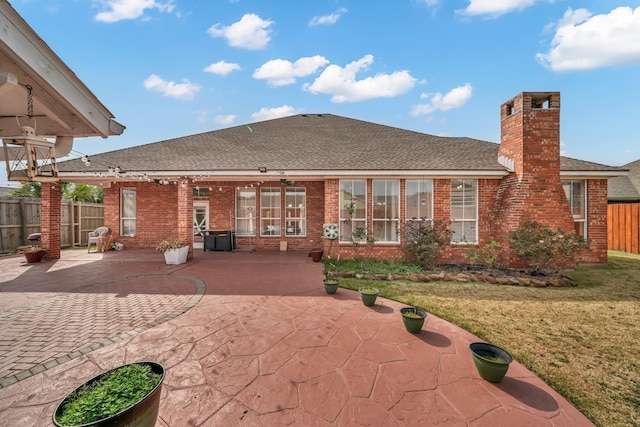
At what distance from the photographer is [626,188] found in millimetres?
16094

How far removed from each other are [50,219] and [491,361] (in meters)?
14.0

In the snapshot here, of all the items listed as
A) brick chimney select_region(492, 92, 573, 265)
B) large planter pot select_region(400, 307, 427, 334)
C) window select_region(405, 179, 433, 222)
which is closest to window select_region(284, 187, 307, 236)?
window select_region(405, 179, 433, 222)

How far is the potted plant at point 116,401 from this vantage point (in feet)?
5.57

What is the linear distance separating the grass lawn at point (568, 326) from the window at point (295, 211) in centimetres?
543

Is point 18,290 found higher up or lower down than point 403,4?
lower down

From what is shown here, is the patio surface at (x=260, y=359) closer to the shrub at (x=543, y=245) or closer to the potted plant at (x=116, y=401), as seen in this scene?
the potted plant at (x=116, y=401)

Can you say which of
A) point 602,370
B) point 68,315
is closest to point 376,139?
point 602,370

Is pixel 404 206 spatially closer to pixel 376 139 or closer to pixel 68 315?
pixel 376 139

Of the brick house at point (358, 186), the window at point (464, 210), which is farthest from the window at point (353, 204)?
the window at point (464, 210)

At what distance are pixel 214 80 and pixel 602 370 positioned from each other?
13.5 m

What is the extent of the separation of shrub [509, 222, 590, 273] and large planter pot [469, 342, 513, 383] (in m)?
6.43

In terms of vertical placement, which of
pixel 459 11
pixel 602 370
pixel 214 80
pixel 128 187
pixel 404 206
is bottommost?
pixel 602 370

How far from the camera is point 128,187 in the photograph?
39.2ft

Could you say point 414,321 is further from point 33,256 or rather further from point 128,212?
point 128,212
